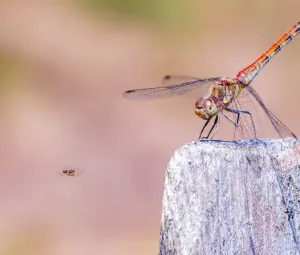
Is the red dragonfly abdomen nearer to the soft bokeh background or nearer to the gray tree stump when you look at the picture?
the soft bokeh background

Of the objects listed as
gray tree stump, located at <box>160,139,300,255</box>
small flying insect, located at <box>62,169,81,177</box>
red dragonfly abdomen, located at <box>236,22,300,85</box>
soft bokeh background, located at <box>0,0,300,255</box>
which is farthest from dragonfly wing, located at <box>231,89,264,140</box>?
small flying insect, located at <box>62,169,81,177</box>

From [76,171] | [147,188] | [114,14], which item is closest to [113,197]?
[147,188]

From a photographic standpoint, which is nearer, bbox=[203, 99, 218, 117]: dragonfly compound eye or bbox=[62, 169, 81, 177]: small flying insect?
bbox=[203, 99, 218, 117]: dragonfly compound eye

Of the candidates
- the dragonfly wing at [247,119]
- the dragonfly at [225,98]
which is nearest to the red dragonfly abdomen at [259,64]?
the dragonfly at [225,98]

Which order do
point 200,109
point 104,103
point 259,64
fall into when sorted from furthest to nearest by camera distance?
point 104,103
point 259,64
point 200,109

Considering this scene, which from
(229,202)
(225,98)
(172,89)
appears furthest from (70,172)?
(229,202)

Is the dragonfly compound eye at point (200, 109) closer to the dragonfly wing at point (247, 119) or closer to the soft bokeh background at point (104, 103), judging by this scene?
the dragonfly wing at point (247, 119)

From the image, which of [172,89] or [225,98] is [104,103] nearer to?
[172,89]

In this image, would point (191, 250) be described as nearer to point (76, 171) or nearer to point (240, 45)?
point (76, 171)
